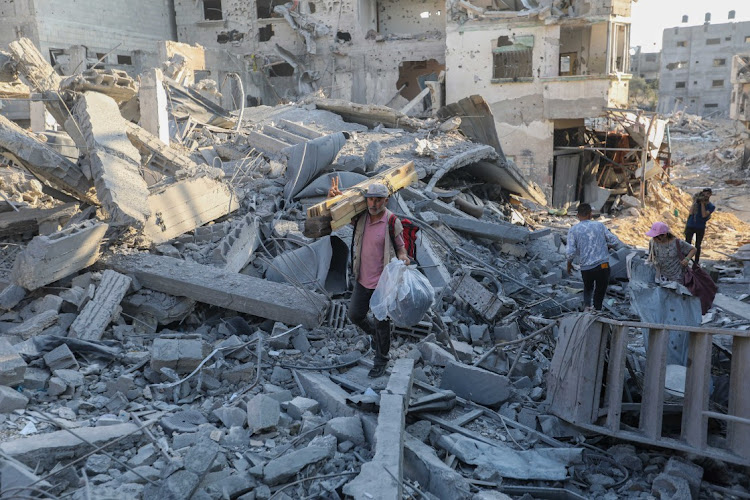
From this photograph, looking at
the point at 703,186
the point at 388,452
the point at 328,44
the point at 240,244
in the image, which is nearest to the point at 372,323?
the point at 388,452

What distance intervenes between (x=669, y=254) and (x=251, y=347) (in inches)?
161

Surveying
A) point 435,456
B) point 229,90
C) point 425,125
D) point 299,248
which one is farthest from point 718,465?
point 229,90

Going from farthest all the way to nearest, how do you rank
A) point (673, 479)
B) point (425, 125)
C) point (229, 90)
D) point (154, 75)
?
point (229, 90), point (425, 125), point (154, 75), point (673, 479)

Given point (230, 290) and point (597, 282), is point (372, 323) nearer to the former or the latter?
point (230, 290)

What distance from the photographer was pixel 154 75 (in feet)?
34.9

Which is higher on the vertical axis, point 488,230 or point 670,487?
point 488,230

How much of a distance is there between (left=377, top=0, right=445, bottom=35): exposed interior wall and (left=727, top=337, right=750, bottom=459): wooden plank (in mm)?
25238

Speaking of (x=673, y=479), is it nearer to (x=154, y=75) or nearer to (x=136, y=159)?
(x=136, y=159)

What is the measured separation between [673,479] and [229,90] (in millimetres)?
24748

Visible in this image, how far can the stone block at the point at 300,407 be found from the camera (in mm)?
4659

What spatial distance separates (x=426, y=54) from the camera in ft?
86.6

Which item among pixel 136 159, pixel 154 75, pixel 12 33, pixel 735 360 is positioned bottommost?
pixel 735 360

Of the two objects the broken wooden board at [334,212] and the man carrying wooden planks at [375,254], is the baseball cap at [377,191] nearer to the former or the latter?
the man carrying wooden planks at [375,254]

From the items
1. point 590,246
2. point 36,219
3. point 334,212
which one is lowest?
point 590,246
